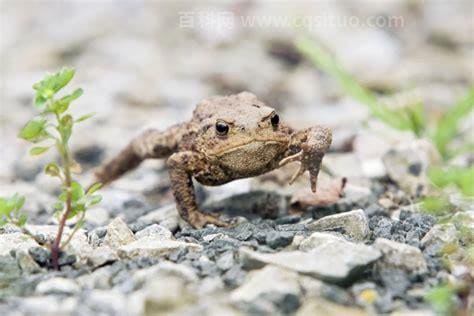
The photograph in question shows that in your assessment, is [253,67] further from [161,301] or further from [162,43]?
[161,301]

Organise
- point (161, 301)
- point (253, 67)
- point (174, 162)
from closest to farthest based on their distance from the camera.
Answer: point (161, 301), point (174, 162), point (253, 67)

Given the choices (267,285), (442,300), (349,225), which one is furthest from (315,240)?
(442,300)

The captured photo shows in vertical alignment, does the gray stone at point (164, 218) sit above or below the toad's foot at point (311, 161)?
below

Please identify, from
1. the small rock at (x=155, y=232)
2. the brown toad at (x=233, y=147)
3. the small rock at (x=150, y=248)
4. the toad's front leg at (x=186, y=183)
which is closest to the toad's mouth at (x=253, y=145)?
the brown toad at (x=233, y=147)

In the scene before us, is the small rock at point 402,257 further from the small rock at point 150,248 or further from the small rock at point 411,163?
the small rock at point 411,163

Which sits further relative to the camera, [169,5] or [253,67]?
[169,5]

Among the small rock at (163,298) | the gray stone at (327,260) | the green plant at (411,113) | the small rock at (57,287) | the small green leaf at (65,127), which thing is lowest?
the green plant at (411,113)

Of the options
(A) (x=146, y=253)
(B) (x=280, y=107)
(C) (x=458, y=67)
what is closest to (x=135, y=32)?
(B) (x=280, y=107)
